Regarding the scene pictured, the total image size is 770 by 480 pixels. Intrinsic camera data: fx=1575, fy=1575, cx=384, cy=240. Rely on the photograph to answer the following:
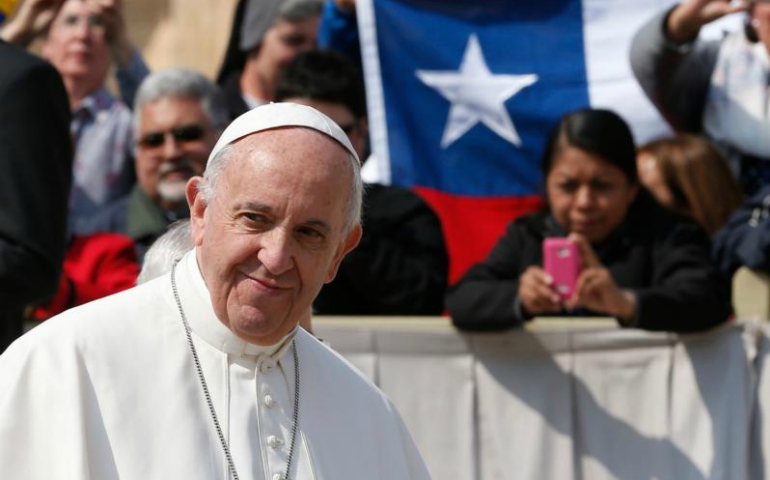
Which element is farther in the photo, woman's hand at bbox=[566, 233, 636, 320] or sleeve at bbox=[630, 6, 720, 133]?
sleeve at bbox=[630, 6, 720, 133]

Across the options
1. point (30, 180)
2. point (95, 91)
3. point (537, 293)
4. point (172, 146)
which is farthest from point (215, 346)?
point (95, 91)

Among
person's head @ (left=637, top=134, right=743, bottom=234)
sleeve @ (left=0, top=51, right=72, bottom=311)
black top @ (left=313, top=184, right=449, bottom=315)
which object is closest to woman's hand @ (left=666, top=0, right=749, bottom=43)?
person's head @ (left=637, top=134, right=743, bottom=234)

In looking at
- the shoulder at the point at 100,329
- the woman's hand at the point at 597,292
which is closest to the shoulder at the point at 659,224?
the woman's hand at the point at 597,292

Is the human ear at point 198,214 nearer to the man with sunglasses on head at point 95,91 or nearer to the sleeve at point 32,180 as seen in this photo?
the sleeve at point 32,180

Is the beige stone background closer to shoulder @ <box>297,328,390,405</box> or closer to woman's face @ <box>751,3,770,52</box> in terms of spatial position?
woman's face @ <box>751,3,770,52</box>

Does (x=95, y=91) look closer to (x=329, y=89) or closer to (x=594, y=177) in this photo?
(x=329, y=89)

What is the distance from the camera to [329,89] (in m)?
5.97

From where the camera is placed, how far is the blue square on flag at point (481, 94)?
6688 mm

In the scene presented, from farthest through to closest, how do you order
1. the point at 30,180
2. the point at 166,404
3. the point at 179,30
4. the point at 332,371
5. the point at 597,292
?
the point at 179,30 < the point at 597,292 < the point at 30,180 < the point at 332,371 < the point at 166,404

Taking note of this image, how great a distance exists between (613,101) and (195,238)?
3754mm

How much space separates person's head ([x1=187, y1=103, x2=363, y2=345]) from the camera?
2975mm

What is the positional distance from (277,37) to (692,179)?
6.81ft

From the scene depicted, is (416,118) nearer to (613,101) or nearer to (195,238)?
(613,101)

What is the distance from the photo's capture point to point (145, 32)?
11344mm
